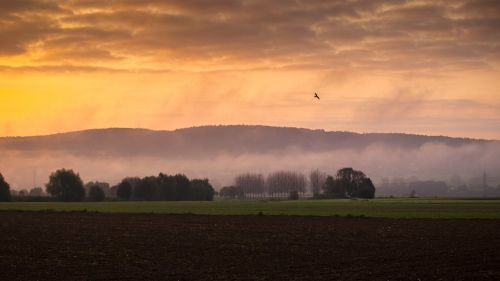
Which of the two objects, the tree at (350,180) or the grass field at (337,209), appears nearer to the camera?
the grass field at (337,209)

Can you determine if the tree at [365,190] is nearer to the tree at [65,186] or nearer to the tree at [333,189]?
the tree at [333,189]

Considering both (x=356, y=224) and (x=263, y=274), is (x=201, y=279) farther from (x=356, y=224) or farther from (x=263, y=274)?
(x=356, y=224)

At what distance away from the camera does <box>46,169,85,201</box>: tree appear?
161m

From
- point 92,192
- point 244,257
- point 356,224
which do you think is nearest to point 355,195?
point 92,192

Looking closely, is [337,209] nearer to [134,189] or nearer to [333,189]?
[134,189]

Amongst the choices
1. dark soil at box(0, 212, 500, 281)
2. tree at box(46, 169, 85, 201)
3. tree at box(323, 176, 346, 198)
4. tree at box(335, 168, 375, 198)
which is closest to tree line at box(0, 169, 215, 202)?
tree at box(46, 169, 85, 201)

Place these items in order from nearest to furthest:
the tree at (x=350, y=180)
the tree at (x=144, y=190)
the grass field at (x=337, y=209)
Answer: the grass field at (x=337, y=209) → the tree at (x=144, y=190) → the tree at (x=350, y=180)

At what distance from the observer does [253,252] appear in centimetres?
3891

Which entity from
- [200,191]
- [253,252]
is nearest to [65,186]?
[200,191]

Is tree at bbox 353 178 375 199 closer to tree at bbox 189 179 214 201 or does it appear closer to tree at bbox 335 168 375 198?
tree at bbox 335 168 375 198

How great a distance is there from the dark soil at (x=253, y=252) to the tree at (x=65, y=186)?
10337 cm

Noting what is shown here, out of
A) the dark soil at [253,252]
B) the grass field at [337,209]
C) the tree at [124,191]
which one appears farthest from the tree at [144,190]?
the dark soil at [253,252]

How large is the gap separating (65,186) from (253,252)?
130 meters

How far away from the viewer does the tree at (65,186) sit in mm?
160875
